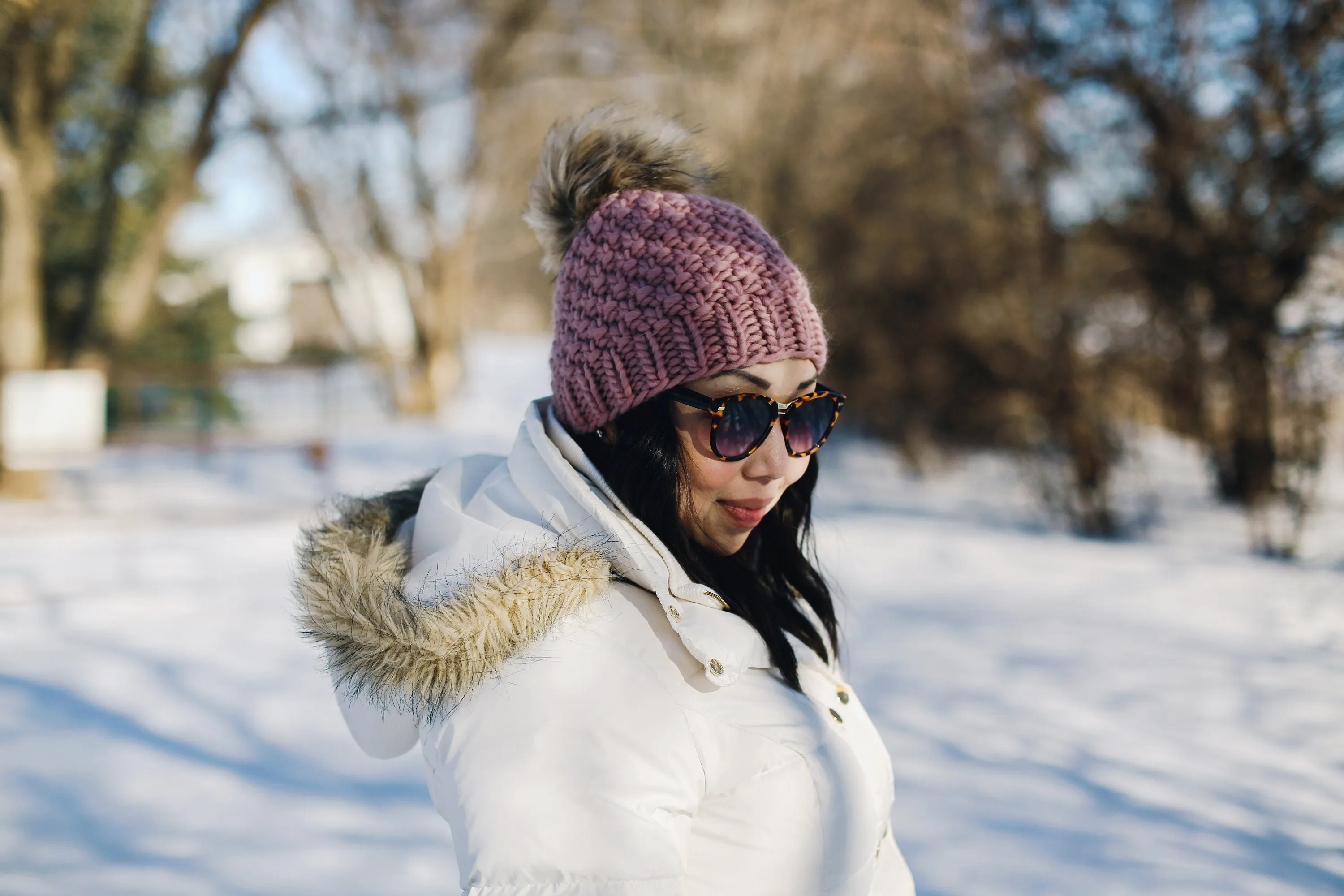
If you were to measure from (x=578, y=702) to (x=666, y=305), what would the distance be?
0.57 metres

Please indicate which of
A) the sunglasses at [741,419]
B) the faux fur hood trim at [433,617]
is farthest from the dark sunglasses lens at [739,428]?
the faux fur hood trim at [433,617]

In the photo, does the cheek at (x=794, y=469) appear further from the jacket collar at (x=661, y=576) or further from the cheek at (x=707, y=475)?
the jacket collar at (x=661, y=576)

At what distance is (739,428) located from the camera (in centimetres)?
136

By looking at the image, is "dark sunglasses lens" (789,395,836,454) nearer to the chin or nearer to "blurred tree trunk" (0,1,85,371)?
the chin

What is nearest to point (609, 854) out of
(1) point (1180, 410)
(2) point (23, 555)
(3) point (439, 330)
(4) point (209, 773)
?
(4) point (209, 773)

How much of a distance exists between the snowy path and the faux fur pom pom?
1.98ft

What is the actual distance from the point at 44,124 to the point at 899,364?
29.3 feet

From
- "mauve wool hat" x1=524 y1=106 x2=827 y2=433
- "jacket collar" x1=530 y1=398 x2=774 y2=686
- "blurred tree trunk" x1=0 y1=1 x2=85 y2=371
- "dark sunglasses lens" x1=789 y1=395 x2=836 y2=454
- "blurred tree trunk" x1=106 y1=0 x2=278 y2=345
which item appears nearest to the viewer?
"jacket collar" x1=530 y1=398 x2=774 y2=686

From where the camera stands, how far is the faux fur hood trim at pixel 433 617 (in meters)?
1.10

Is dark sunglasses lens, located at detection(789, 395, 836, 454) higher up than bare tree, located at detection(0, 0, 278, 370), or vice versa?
bare tree, located at detection(0, 0, 278, 370)

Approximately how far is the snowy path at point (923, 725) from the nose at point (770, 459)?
74 centimetres

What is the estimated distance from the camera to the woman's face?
1367 millimetres

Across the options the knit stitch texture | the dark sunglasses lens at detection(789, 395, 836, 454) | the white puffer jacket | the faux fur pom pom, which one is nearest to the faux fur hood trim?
the white puffer jacket

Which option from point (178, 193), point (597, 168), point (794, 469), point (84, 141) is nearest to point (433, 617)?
point (794, 469)
